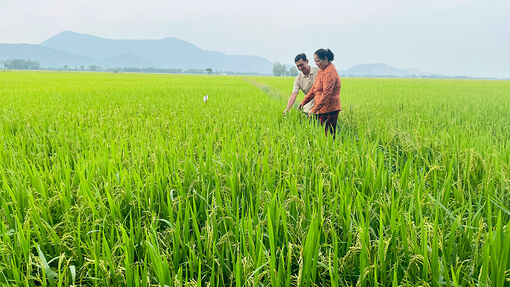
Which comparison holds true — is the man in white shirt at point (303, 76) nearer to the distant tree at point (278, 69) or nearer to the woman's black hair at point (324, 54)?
the woman's black hair at point (324, 54)

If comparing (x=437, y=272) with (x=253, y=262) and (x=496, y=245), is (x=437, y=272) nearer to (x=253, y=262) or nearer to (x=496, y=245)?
(x=496, y=245)

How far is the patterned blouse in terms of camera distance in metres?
4.44

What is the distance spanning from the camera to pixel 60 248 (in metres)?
1.46

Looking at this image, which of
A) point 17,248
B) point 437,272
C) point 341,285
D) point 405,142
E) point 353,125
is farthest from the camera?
point 353,125

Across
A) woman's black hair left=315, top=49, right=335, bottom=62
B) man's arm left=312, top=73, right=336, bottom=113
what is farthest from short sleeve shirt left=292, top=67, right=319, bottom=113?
woman's black hair left=315, top=49, right=335, bottom=62

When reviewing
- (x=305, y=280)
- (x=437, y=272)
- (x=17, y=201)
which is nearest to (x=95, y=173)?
(x=17, y=201)

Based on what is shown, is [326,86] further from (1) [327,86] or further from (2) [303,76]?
(2) [303,76]

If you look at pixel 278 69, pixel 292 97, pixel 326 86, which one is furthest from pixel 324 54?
pixel 278 69

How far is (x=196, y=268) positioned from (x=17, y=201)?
1.24 metres

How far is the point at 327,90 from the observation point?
4457 mm

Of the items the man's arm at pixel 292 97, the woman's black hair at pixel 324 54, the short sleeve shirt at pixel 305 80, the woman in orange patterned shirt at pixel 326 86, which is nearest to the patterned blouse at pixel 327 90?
the woman in orange patterned shirt at pixel 326 86

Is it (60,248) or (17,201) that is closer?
(60,248)

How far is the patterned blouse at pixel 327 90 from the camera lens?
4438mm

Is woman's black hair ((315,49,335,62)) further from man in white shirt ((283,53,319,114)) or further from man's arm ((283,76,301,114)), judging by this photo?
man's arm ((283,76,301,114))
